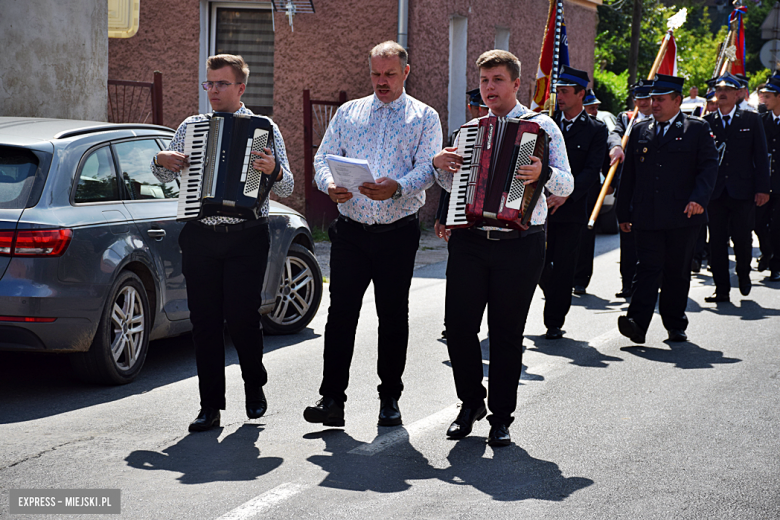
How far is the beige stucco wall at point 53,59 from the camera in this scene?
1010 centimetres

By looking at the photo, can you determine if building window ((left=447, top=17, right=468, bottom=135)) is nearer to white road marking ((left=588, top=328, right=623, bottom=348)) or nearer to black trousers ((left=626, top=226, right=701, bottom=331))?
white road marking ((left=588, top=328, right=623, bottom=348))

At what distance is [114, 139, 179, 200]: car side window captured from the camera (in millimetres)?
6758

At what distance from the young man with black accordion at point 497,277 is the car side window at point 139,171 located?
2380mm

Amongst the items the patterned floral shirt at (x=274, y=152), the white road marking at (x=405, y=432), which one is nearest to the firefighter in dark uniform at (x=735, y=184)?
the white road marking at (x=405, y=432)

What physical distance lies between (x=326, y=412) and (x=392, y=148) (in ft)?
4.74

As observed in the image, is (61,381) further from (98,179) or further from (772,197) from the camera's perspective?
(772,197)

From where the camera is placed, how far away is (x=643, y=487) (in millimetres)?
4664

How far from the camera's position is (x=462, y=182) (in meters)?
5.17

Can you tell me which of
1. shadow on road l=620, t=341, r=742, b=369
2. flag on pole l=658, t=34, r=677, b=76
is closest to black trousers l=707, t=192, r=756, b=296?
flag on pole l=658, t=34, r=677, b=76

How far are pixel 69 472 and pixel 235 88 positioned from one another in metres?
2.17

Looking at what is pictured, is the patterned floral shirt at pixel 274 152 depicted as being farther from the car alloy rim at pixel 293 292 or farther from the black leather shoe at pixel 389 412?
the car alloy rim at pixel 293 292

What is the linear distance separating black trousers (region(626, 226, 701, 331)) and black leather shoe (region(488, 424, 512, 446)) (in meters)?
3.13

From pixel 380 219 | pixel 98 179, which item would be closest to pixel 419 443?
pixel 380 219

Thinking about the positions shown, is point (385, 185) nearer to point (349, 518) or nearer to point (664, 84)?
point (349, 518)
